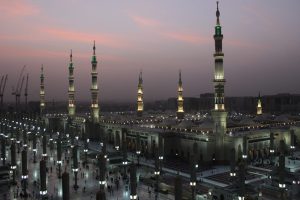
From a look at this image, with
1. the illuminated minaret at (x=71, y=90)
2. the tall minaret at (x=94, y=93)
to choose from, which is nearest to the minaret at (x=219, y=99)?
the tall minaret at (x=94, y=93)

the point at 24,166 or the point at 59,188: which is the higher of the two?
the point at 24,166

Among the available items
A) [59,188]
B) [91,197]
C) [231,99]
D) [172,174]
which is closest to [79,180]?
[59,188]

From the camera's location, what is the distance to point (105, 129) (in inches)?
2292

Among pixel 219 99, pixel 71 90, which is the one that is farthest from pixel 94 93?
pixel 219 99

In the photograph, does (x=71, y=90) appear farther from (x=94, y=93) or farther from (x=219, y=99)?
(x=219, y=99)

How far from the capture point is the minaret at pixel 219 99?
3934cm

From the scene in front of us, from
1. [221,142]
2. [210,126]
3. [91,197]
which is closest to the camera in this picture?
[91,197]

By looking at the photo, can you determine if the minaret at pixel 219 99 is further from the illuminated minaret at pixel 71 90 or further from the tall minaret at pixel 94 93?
the illuminated minaret at pixel 71 90

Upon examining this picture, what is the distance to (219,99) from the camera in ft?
138

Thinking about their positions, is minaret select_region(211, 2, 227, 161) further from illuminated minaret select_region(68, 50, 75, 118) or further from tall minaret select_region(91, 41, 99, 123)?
illuminated minaret select_region(68, 50, 75, 118)

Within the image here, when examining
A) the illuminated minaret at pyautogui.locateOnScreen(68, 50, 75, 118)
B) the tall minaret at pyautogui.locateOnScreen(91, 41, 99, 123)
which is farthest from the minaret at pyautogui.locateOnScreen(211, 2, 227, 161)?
the illuminated minaret at pyautogui.locateOnScreen(68, 50, 75, 118)

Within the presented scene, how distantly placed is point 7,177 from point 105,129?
27.2 metres

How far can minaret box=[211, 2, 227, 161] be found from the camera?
1549 inches

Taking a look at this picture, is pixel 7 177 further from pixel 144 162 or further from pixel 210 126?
pixel 210 126
